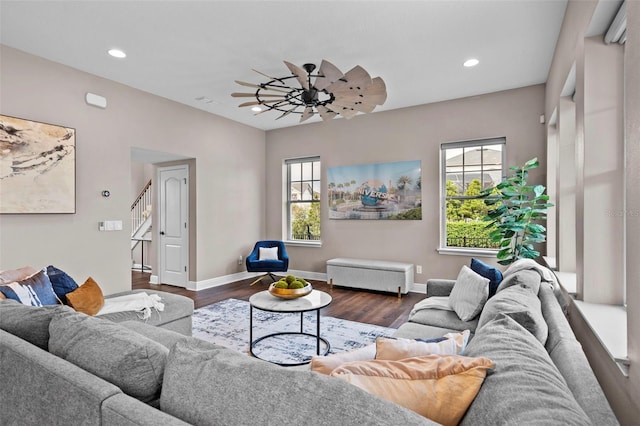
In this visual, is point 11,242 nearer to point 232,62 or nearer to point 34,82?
point 34,82

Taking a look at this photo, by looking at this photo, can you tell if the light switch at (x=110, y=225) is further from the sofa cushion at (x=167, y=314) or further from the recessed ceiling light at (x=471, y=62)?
the recessed ceiling light at (x=471, y=62)

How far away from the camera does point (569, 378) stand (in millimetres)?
1003

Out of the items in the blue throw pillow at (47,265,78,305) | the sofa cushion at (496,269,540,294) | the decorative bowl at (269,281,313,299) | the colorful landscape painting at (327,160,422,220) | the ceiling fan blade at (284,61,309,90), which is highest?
the ceiling fan blade at (284,61,309,90)

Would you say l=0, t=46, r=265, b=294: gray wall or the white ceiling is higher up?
the white ceiling

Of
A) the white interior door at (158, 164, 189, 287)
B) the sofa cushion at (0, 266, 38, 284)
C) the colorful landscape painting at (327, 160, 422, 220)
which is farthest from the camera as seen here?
the white interior door at (158, 164, 189, 287)

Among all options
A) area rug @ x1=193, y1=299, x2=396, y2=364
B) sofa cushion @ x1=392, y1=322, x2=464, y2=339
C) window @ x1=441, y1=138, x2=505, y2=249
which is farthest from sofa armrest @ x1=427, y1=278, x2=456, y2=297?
window @ x1=441, y1=138, x2=505, y2=249

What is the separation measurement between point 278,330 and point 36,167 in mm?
3057

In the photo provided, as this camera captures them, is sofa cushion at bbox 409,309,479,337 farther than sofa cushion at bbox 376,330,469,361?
Yes

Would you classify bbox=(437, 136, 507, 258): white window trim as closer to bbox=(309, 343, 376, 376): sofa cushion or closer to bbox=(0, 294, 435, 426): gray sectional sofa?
bbox=(309, 343, 376, 376): sofa cushion

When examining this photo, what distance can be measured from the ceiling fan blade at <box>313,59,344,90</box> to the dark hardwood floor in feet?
8.51

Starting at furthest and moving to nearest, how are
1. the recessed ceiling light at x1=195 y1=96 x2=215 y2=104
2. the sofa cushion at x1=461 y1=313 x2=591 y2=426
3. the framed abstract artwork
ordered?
1. the recessed ceiling light at x1=195 y1=96 x2=215 y2=104
2. the framed abstract artwork
3. the sofa cushion at x1=461 y1=313 x2=591 y2=426

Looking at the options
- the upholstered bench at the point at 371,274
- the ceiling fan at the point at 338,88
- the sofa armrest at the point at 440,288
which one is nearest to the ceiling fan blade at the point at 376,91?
the ceiling fan at the point at 338,88

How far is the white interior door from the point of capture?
18.3 feet

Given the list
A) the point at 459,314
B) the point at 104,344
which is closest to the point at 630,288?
the point at 459,314
